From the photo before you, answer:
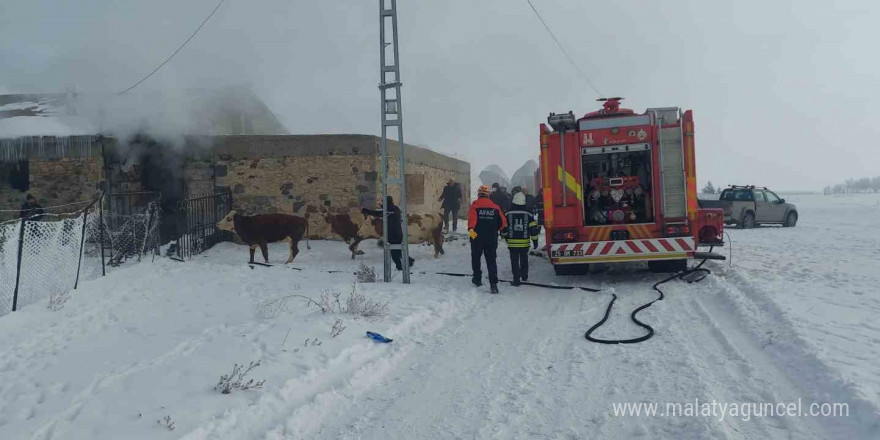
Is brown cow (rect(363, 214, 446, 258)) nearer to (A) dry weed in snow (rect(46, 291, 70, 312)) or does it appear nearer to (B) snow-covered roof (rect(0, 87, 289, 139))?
(B) snow-covered roof (rect(0, 87, 289, 139))

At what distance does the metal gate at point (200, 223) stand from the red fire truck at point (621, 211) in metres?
8.84

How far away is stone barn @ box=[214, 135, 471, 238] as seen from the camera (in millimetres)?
15477

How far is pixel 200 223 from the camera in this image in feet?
48.3

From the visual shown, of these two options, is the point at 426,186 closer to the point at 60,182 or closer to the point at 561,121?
the point at 561,121

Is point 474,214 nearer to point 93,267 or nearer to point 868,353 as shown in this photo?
point 868,353

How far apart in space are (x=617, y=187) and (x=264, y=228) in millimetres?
7916

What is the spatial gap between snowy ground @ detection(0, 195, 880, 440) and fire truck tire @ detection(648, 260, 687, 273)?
84cm

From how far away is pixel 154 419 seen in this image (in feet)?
12.9

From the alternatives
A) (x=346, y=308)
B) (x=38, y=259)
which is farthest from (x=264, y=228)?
(x=346, y=308)

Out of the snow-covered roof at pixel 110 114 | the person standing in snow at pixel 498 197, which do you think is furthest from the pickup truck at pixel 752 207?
the snow-covered roof at pixel 110 114

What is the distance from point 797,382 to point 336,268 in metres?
9.44

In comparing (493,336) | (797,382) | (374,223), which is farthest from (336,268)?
(797,382)

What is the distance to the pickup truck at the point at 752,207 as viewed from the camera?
22969 millimetres

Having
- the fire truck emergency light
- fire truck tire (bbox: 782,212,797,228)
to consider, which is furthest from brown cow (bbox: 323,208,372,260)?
fire truck tire (bbox: 782,212,797,228)
